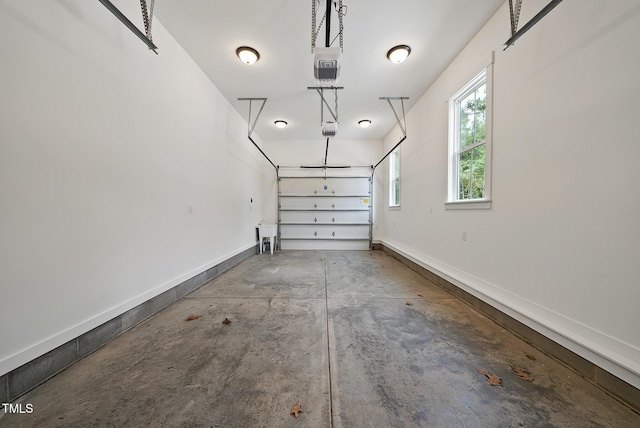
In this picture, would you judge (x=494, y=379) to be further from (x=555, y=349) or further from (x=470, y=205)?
(x=470, y=205)

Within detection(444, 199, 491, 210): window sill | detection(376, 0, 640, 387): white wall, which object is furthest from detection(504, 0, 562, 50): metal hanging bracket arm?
detection(444, 199, 491, 210): window sill

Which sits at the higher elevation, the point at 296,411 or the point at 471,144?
the point at 471,144

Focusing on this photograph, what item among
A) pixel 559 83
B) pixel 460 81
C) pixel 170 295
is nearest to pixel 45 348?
pixel 170 295

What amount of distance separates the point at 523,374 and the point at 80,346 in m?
3.07

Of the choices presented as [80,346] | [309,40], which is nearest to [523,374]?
[80,346]

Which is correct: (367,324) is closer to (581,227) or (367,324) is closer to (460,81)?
(581,227)

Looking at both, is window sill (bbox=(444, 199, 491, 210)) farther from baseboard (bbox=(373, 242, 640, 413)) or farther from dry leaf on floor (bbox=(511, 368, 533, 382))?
dry leaf on floor (bbox=(511, 368, 533, 382))

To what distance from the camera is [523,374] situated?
1.40m

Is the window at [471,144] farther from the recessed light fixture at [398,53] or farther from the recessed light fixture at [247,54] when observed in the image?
the recessed light fixture at [247,54]

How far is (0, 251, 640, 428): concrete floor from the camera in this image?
111 centimetres

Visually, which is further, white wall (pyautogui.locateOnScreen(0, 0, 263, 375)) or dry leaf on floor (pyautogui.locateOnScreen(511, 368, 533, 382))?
dry leaf on floor (pyautogui.locateOnScreen(511, 368, 533, 382))

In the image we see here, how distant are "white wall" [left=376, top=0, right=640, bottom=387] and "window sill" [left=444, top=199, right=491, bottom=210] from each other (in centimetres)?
9

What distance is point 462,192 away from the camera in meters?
2.87

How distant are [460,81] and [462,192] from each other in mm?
1428
